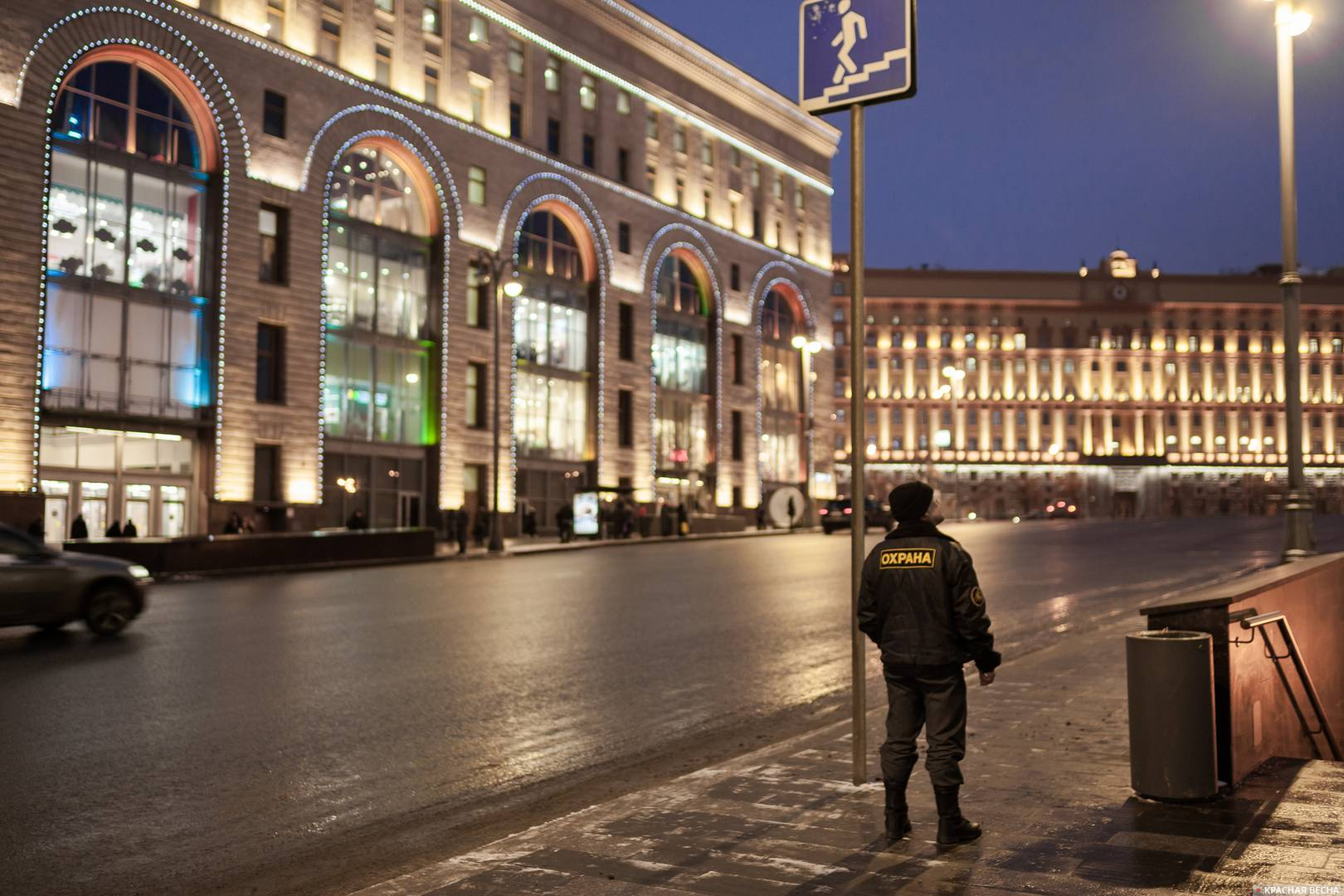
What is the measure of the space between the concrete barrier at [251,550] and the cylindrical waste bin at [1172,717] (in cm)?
2345

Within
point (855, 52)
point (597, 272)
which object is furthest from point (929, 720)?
point (597, 272)

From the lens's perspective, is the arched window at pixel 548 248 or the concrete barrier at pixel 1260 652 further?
the arched window at pixel 548 248

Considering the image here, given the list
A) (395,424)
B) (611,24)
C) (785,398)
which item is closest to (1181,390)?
(785,398)

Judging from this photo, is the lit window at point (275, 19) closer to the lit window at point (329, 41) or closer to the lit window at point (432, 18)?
the lit window at point (329, 41)

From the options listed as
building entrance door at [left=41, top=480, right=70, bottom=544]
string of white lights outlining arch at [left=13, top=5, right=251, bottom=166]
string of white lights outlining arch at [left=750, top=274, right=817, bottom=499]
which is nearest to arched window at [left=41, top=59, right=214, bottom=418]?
string of white lights outlining arch at [left=13, top=5, right=251, bottom=166]

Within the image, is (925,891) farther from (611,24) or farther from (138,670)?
(611,24)

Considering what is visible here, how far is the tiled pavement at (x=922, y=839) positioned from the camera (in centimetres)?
513

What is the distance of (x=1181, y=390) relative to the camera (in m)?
124

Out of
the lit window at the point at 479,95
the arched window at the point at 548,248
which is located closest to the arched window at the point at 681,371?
the arched window at the point at 548,248

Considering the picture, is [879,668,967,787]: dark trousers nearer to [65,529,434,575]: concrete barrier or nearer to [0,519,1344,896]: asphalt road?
[0,519,1344,896]: asphalt road

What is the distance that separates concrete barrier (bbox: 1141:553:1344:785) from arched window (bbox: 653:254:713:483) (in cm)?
5099

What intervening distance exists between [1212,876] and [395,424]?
4404cm

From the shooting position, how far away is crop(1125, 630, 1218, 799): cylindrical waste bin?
632 cm

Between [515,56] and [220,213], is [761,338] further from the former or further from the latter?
[220,213]
